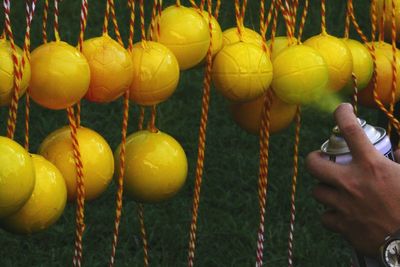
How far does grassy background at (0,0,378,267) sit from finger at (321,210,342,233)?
1.13 meters

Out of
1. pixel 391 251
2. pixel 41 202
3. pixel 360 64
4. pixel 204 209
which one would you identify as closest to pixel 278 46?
pixel 360 64

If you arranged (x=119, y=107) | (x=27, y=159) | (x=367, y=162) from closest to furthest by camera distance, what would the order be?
(x=27, y=159) → (x=367, y=162) → (x=119, y=107)

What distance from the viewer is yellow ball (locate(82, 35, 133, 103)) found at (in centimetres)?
148

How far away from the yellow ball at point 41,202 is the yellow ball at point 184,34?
31 centimetres

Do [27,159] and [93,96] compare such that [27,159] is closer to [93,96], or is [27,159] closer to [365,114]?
[93,96]

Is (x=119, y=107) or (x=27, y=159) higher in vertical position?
(x=27, y=159)

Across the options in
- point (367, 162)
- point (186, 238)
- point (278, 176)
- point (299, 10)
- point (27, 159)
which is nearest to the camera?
point (27, 159)

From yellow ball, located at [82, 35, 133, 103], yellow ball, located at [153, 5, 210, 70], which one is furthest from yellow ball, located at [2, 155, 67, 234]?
yellow ball, located at [153, 5, 210, 70]

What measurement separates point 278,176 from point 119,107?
0.74 metres

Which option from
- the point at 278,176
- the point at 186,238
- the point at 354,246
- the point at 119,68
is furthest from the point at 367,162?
the point at 278,176

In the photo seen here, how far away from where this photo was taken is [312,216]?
3320 millimetres

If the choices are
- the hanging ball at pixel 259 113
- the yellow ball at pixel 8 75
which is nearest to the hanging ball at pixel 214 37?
the hanging ball at pixel 259 113

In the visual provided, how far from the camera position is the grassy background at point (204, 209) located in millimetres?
3096

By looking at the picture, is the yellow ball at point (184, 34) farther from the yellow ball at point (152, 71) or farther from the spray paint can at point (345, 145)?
the spray paint can at point (345, 145)
